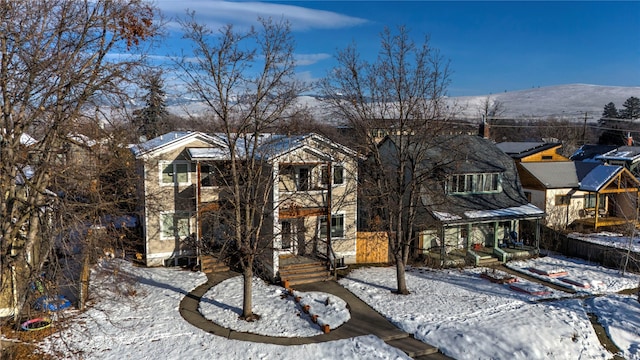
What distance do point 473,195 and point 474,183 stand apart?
0.74 meters

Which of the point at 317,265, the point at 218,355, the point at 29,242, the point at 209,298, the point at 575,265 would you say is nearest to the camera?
the point at 29,242

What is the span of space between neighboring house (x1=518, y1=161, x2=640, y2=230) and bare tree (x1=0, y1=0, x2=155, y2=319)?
28.9 meters

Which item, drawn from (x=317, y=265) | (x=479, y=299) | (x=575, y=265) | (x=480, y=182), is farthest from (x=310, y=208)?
(x=575, y=265)

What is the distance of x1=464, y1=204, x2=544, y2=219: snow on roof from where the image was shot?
81.4 feet

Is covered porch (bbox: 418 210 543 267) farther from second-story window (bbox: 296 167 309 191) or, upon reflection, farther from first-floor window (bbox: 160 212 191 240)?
first-floor window (bbox: 160 212 191 240)

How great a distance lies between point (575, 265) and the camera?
2442 centimetres

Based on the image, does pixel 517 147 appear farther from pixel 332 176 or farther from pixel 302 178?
pixel 302 178

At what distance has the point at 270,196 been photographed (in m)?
20.5

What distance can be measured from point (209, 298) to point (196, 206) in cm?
535

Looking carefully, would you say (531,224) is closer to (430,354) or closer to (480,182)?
(480,182)

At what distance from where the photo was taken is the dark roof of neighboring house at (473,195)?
24656mm

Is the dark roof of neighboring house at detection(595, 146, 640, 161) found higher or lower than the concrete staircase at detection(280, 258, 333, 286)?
higher

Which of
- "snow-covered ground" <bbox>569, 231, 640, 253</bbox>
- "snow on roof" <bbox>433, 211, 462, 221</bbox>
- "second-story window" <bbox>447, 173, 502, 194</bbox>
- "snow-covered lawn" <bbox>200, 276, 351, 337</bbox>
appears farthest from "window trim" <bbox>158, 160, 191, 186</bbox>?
"snow-covered ground" <bbox>569, 231, 640, 253</bbox>

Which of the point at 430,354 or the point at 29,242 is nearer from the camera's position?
the point at 29,242
